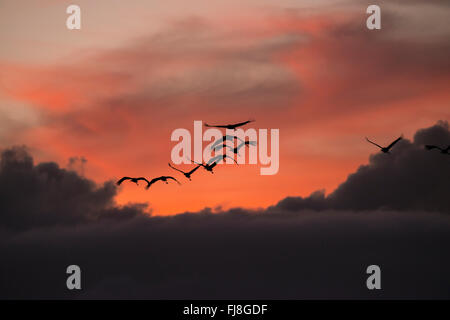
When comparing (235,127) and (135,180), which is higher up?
(235,127)

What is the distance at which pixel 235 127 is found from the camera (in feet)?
354

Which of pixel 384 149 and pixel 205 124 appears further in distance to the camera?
pixel 384 149

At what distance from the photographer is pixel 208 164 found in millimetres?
111875

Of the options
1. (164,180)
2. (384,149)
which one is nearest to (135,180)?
(164,180)

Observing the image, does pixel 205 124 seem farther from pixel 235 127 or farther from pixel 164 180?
pixel 164 180
